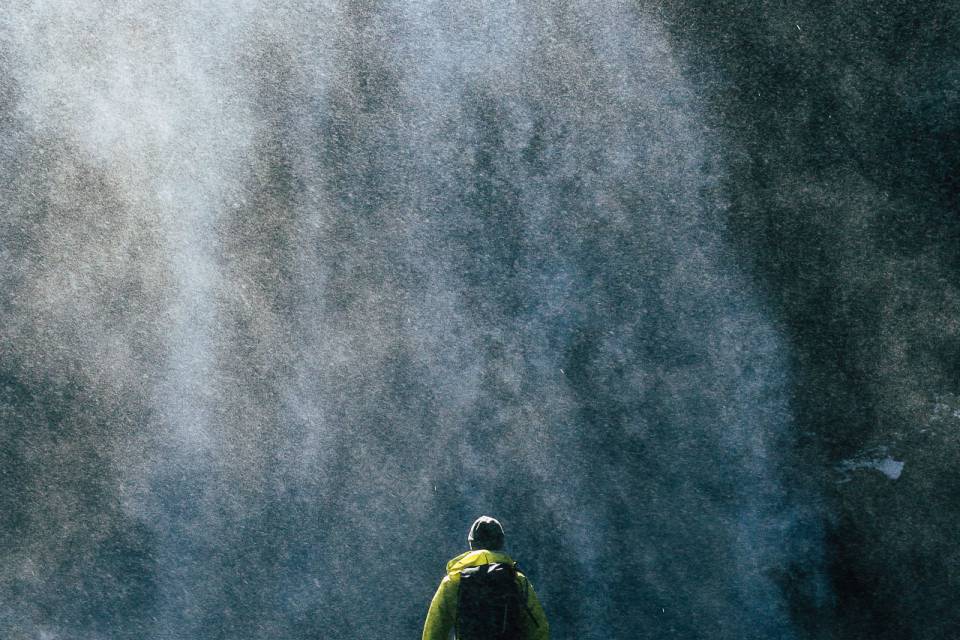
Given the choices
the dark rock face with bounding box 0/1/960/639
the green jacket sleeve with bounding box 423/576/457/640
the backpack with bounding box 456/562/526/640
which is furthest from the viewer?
the dark rock face with bounding box 0/1/960/639

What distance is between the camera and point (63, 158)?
476 centimetres

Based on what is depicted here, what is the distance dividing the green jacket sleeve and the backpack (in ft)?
0.18

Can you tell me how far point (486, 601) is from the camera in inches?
146

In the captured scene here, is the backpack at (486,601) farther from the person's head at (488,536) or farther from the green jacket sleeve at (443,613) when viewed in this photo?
the person's head at (488,536)

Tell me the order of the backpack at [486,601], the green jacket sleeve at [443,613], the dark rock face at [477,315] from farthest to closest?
the dark rock face at [477,315]
the green jacket sleeve at [443,613]
the backpack at [486,601]

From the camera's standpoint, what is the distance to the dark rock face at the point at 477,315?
14.6 feet

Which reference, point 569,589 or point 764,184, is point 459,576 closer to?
point 569,589

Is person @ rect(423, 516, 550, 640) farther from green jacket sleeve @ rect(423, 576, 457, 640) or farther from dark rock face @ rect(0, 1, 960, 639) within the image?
dark rock face @ rect(0, 1, 960, 639)

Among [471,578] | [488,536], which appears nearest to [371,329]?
[488,536]

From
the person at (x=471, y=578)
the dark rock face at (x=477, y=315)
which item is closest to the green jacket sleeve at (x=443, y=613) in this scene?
the person at (x=471, y=578)

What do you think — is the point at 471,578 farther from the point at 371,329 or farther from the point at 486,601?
the point at 371,329

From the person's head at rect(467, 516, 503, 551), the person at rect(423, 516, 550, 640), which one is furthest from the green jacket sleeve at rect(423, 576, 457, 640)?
the person's head at rect(467, 516, 503, 551)

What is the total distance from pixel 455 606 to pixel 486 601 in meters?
0.21

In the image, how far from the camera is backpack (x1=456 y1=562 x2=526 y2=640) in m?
3.71
